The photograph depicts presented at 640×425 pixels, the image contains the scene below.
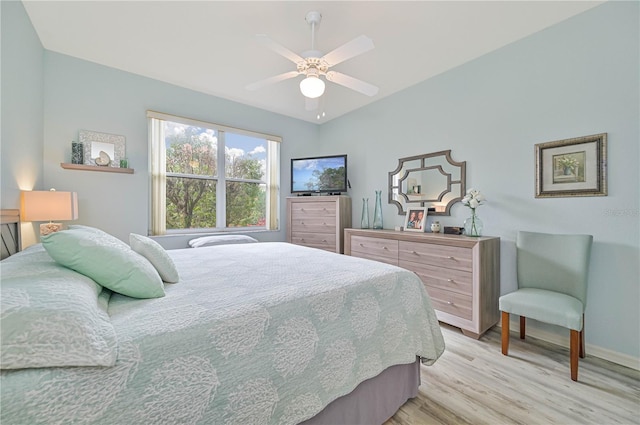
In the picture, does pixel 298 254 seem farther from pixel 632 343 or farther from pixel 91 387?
pixel 632 343

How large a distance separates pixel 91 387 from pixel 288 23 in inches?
111

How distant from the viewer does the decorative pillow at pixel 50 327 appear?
23.9 inches

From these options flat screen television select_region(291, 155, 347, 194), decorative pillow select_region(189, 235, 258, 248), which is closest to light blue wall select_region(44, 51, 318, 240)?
decorative pillow select_region(189, 235, 258, 248)

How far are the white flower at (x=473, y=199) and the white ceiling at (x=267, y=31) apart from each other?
152 centimetres

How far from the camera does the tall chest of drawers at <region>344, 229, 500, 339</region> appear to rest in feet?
7.66

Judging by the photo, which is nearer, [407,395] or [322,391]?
[322,391]

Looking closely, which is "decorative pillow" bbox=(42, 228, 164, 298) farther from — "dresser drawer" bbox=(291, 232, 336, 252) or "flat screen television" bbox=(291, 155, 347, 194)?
"flat screen television" bbox=(291, 155, 347, 194)

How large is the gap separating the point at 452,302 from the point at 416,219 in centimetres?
111

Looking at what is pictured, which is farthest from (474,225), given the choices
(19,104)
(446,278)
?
(19,104)

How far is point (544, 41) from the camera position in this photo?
235 centimetres

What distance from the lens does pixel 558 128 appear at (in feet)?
7.53

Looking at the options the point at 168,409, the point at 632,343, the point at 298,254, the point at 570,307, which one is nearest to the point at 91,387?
the point at 168,409

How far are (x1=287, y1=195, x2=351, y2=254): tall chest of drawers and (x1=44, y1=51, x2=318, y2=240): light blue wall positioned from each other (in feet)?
6.44

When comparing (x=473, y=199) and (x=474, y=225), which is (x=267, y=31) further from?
(x=474, y=225)
